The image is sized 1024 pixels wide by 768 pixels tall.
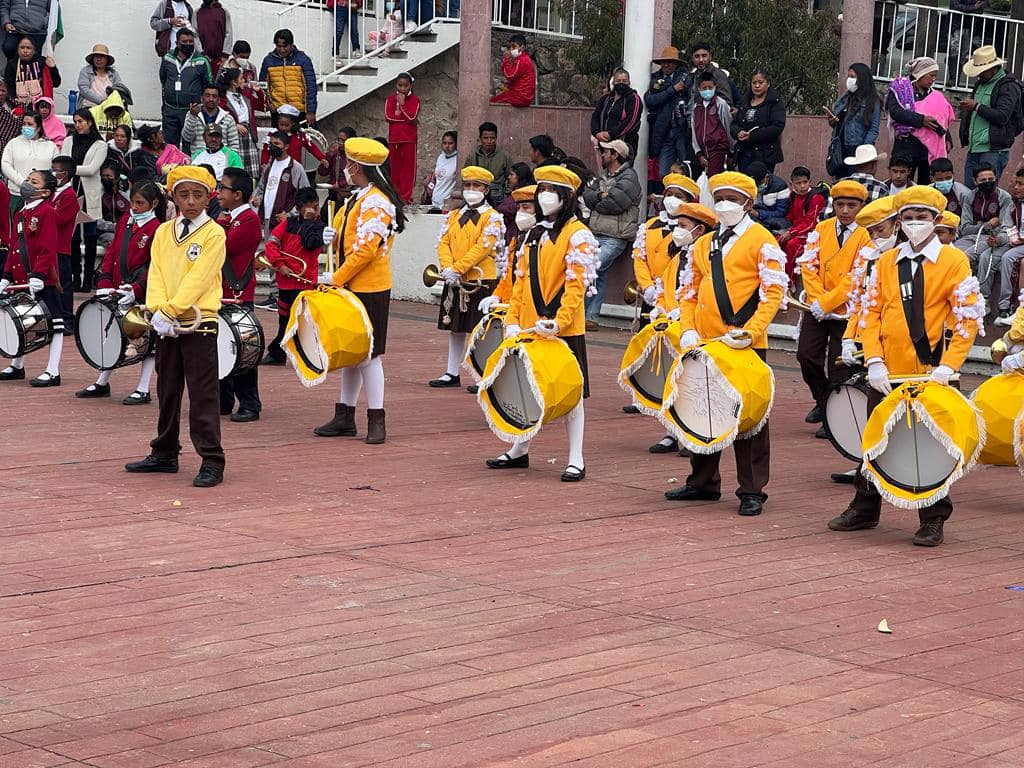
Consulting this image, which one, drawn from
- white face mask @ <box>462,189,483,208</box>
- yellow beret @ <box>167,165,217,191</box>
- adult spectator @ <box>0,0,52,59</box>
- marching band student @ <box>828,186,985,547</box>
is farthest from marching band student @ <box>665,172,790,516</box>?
adult spectator @ <box>0,0,52,59</box>

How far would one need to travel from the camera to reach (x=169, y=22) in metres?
23.9

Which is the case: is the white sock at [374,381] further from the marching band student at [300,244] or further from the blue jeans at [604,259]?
the blue jeans at [604,259]

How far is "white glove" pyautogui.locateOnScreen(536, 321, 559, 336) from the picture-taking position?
1051 cm

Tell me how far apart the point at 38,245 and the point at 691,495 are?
6.87 m

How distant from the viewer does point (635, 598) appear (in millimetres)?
7746

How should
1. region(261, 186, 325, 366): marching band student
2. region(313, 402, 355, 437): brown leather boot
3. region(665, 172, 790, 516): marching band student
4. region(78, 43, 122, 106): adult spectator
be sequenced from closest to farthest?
region(665, 172, 790, 516): marching band student → region(313, 402, 355, 437): brown leather boot → region(261, 186, 325, 366): marching band student → region(78, 43, 122, 106): adult spectator

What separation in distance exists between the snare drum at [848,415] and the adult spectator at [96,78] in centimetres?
1464

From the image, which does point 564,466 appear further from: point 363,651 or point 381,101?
point 381,101

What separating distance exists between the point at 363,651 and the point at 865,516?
12.4 feet

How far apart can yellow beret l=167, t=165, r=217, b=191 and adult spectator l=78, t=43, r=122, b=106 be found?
13.1 m

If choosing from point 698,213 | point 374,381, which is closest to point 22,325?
point 374,381

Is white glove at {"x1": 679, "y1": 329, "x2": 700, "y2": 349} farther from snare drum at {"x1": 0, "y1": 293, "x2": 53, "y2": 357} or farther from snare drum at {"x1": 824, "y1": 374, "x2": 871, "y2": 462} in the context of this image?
snare drum at {"x1": 0, "y1": 293, "x2": 53, "y2": 357}

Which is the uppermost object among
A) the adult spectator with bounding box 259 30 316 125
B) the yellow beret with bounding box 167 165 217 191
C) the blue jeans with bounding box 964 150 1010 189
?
the adult spectator with bounding box 259 30 316 125

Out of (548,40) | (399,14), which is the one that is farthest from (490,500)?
(399,14)
